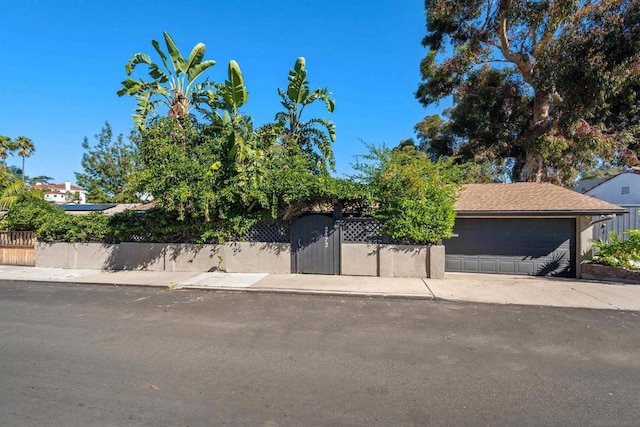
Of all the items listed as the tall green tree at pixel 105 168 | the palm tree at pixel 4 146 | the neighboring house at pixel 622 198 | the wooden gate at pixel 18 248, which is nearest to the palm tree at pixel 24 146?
the palm tree at pixel 4 146

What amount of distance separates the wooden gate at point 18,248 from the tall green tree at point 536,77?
1980 cm

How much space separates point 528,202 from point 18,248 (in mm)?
17463

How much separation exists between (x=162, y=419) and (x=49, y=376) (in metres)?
1.77

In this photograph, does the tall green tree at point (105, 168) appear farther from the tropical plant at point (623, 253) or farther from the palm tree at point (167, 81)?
the tropical plant at point (623, 253)

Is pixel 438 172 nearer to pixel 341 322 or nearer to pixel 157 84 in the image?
pixel 341 322

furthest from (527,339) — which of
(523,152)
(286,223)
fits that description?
(523,152)

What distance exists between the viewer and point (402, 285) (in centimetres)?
835

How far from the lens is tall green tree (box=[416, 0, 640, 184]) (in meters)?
12.8

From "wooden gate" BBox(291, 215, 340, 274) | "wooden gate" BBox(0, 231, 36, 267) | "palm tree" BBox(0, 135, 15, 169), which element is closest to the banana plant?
"wooden gate" BBox(291, 215, 340, 274)

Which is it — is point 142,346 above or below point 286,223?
below

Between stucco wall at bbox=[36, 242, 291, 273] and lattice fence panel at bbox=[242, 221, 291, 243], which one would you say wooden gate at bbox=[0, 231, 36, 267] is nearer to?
stucco wall at bbox=[36, 242, 291, 273]

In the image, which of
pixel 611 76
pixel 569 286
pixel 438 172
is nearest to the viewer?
pixel 569 286

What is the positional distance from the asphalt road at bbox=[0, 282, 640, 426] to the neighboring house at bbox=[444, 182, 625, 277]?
14.6 feet

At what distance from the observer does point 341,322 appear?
5664 mm
